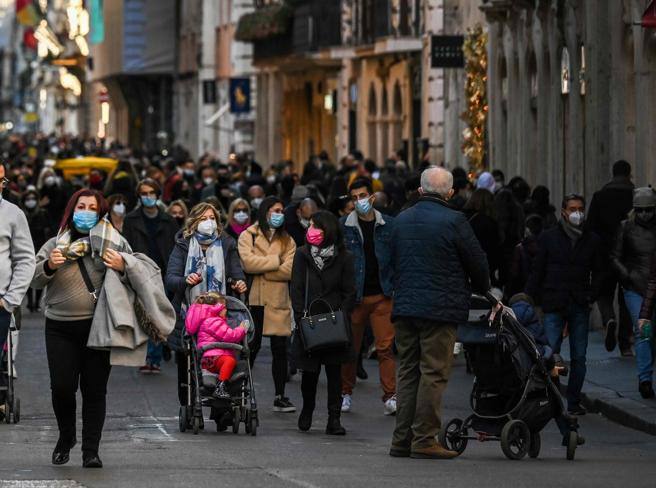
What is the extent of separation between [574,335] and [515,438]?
10.9 feet

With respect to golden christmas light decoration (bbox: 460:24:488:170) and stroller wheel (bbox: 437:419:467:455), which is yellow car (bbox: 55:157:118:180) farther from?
stroller wheel (bbox: 437:419:467:455)

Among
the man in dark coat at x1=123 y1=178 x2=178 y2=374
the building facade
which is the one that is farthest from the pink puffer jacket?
the building facade

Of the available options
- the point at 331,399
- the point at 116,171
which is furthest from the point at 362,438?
the point at 116,171

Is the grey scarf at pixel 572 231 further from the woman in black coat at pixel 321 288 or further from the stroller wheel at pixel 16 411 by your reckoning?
the stroller wheel at pixel 16 411

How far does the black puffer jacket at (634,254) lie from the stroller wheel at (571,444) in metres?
4.88

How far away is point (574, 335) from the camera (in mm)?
17188

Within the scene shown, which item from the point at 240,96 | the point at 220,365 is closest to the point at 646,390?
the point at 220,365

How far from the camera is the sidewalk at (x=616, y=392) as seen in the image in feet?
54.8

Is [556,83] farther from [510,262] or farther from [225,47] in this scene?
[225,47]

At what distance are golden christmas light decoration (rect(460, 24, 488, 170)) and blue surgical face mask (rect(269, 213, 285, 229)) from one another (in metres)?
20.3

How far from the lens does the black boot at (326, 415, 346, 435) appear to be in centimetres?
1584

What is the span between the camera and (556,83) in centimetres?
3112

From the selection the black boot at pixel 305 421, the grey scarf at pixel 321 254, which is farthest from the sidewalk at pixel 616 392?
the grey scarf at pixel 321 254

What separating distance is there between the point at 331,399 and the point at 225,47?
58007mm
